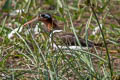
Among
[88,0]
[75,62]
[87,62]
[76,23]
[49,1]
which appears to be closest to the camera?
[88,0]

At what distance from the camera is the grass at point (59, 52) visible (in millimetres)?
3033

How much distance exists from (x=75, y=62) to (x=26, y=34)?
1972 mm

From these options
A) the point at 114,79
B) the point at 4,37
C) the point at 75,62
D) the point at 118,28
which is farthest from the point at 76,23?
the point at 114,79

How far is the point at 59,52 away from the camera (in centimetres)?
377

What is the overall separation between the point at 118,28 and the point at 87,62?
275 centimetres

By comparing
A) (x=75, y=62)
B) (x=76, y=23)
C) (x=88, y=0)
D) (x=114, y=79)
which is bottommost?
(x=76, y=23)

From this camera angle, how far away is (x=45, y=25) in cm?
735

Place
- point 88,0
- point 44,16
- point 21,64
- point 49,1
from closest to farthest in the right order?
point 88,0 → point 21,64 → point 44,16 → point 49,1

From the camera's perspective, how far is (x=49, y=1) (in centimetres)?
881

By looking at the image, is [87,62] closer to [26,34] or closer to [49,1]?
[26,34]

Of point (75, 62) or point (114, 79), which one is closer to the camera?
point (114, 79)

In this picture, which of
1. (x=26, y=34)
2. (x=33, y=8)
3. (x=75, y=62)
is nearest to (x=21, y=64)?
(x=26, y=34)

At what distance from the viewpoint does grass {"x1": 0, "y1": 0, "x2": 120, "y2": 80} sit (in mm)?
3033

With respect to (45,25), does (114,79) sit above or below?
above
